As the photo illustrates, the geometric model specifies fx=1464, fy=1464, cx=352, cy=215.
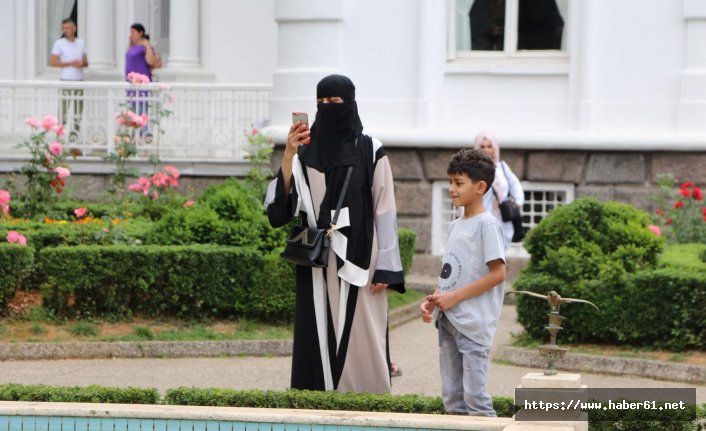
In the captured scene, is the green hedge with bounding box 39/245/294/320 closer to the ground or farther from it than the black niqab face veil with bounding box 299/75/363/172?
closer to the ground

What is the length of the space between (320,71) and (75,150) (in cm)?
366

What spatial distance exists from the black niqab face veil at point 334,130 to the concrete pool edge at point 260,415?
4.94 ft

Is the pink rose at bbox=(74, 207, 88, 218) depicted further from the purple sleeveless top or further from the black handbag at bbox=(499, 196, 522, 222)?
the purple sleeveless top

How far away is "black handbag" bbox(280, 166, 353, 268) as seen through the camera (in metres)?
7.25

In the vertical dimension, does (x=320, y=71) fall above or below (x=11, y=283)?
above

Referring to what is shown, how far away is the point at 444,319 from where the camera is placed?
6828mm

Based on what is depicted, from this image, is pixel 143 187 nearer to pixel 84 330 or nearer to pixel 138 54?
pixel 84 330

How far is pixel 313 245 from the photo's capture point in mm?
7242

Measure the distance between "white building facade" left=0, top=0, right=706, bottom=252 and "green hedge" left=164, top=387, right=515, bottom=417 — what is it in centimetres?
745

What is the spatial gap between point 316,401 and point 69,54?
496 inches

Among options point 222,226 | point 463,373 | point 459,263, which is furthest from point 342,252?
point 222,226

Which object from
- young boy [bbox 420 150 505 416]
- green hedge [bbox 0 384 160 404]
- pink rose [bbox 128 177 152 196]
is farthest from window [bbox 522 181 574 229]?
green hedge [bbox 0 384 160 404]

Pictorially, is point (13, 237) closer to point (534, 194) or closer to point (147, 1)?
point (534, 194)

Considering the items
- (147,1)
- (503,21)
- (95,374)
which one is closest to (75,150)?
(147,1)
